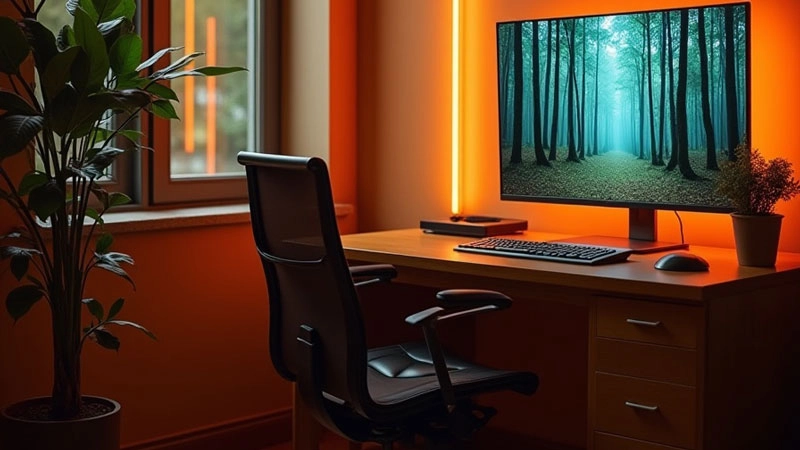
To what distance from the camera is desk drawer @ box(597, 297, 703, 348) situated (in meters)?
2.57

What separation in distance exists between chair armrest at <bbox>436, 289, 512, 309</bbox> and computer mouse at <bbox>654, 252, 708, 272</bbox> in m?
0.41

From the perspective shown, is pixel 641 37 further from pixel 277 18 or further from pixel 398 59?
pixel 277 18

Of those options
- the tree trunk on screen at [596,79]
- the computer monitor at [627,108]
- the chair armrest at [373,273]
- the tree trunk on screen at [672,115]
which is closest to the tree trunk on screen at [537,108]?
the computer monitor at [627,108]

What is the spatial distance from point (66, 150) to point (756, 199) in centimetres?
171

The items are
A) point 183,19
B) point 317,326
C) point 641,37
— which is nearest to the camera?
point 317,326

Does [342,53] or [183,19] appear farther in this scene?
[342,53]

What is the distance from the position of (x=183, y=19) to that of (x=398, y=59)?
74 centimetres

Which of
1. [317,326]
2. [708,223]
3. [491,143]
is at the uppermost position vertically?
[491,143]

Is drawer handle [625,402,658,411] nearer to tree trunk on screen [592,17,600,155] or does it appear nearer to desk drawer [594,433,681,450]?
desk drawer [594,433,681,450]

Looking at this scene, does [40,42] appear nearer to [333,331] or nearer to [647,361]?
[333,331]

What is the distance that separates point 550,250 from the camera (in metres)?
2.98

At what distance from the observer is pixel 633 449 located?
268 cm

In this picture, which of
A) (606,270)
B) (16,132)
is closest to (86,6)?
(16,132)

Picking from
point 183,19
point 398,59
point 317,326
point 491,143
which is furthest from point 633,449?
point 183,19
